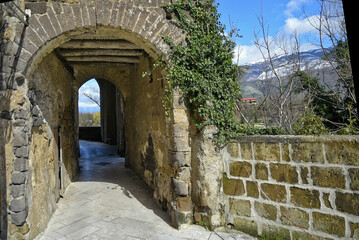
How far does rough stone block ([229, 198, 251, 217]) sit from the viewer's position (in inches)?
126

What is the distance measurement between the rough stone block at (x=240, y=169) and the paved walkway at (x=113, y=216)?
0.79 m

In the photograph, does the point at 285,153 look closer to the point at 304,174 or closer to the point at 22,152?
the point at 304,174

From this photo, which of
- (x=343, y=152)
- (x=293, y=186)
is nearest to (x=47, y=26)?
(x=293, y=186)

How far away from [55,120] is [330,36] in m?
6.28

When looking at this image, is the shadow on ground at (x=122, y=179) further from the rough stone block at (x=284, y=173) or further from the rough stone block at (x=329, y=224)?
the rough stone block at (x=329, y=224)

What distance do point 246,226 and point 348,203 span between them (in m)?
1.25

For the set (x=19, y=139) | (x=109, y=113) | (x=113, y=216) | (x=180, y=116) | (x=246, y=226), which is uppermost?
(x=109, y=113)

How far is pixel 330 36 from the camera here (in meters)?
5.52

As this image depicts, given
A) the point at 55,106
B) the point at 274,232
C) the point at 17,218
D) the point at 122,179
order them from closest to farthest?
the point at 17,218 < the point at 274,232 < the point at 55,106 < the point at 122,179

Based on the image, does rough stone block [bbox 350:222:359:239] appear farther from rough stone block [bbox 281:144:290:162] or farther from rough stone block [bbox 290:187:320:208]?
rough stone block [bbox 281:144:290:162]

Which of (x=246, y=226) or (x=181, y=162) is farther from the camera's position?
(x=181, y=162)

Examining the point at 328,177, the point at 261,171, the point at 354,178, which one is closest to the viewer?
the point at 354,178

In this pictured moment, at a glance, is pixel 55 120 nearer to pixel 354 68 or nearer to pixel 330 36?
pixel 354 68

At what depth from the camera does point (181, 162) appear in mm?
3420
